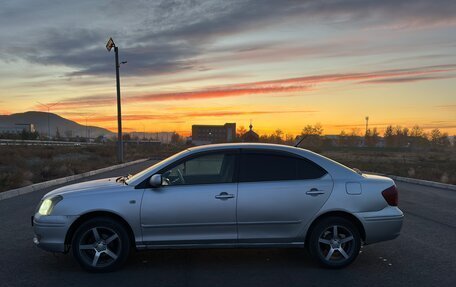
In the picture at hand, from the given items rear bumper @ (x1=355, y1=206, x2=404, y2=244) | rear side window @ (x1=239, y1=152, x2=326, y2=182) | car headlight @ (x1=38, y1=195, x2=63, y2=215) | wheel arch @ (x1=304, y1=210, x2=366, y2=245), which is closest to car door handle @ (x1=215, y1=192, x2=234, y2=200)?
rear side window @ (x1=239, y1=152, x2=326, y2=182)

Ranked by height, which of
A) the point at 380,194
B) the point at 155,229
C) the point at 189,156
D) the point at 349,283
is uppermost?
the point at 189,156

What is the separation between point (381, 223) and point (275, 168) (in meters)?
1.59

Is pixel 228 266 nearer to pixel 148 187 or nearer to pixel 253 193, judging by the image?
pixel 253 193

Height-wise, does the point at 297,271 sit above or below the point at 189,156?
below

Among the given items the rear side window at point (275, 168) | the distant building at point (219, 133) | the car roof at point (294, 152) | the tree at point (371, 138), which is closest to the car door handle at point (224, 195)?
the rear side window at point (275, 168)

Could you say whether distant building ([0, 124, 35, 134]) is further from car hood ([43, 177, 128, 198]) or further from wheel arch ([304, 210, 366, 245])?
wheel arch ([304, 210, 366, 245])

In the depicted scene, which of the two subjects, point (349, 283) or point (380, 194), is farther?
point (380, 194)

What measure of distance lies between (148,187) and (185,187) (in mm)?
483

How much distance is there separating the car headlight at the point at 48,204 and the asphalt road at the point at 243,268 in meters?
0.76

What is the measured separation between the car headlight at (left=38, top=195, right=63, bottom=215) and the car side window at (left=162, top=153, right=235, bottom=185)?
56.0 inches

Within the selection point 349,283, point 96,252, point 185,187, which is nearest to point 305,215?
point 349,283

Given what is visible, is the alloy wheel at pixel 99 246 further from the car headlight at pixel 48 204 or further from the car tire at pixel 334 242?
the car tire at pixel 334 242

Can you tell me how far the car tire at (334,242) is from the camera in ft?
19.9

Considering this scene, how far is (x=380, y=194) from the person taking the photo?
6238 millimetres
